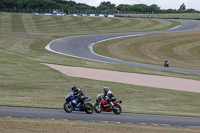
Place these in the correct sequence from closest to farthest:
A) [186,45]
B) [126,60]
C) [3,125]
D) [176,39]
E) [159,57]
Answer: [3,125], [126,60], [159,57], [186,45], [176,39]

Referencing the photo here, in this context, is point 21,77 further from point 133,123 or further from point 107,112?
point 133,123

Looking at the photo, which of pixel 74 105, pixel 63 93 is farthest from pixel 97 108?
pixel 63 93

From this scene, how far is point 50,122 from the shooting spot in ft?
54.0

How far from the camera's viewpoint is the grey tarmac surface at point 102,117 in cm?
1788

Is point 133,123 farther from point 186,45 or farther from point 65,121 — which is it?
point 186,45

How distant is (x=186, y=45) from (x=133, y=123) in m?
63.5

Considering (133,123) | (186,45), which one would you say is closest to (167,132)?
(133,123)

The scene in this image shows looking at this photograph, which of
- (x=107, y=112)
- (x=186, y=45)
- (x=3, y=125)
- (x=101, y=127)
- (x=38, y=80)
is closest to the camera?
(x=3, y=125)

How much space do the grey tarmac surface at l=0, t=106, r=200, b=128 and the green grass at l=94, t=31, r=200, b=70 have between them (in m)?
37.7

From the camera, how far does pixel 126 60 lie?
59625mm

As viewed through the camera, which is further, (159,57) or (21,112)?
(159,57)

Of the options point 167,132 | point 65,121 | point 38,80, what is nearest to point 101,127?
point 65,121

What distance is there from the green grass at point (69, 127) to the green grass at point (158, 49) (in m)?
40.7

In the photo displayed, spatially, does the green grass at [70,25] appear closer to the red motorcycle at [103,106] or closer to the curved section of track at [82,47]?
the curved section of track at [82,47]
